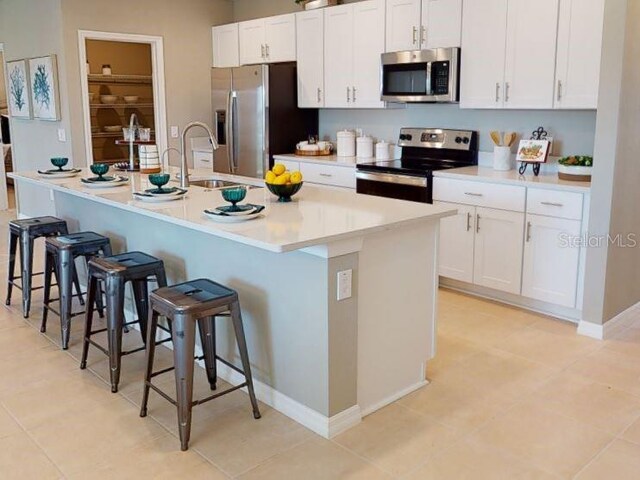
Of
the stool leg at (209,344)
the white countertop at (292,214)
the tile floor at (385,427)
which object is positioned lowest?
the tile floor at (385,427)

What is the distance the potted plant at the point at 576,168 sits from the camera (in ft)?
12.7

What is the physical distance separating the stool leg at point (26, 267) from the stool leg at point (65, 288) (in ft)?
2.06

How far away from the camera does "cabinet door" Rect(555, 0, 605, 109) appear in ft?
12.2

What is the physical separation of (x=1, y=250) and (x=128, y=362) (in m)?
3.38

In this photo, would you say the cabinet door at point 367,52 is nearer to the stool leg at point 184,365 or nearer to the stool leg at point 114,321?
the stool leg at point 114,321

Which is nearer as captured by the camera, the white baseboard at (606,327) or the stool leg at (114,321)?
the stool leg at (114,321)

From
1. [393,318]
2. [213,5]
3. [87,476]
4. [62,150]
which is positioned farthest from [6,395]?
[213,5]

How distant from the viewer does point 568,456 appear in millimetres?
2496

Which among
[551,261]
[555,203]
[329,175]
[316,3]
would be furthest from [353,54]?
[551,261]

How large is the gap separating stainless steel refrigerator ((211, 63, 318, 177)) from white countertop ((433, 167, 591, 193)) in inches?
76.5

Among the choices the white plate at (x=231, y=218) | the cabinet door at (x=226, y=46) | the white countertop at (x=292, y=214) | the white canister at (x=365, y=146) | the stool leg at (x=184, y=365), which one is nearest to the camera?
the white countertop at (x=292, y=214)

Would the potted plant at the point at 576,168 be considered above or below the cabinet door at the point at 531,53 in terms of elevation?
below

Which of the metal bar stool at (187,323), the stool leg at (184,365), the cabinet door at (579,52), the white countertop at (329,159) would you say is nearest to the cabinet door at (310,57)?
the white countertop at (329,159)

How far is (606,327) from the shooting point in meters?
3.77
